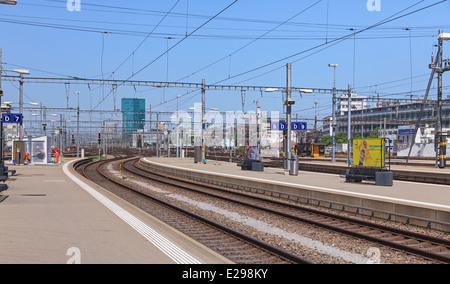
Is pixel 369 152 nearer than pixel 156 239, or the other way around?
pixel 156 239

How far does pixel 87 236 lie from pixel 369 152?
16160 millimetres

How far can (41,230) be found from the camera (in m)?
10.1

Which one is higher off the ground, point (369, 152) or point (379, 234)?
point (369, 152)

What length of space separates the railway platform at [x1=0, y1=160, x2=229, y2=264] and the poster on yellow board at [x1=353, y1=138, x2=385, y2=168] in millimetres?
12396

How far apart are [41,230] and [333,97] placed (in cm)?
4033

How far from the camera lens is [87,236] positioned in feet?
31.4

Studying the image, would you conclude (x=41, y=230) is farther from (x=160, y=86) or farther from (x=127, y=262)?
(x=160, y=86)

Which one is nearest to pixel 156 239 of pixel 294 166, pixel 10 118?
pixel 294 166

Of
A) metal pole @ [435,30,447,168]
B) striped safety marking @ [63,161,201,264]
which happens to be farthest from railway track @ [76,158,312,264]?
metal pole @ [435,30,447,168]

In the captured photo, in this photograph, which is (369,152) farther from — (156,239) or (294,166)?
(156,239)

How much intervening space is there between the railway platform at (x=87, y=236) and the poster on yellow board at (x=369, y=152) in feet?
40.7

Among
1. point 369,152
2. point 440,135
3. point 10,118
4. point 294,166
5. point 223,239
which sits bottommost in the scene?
point 223,239
